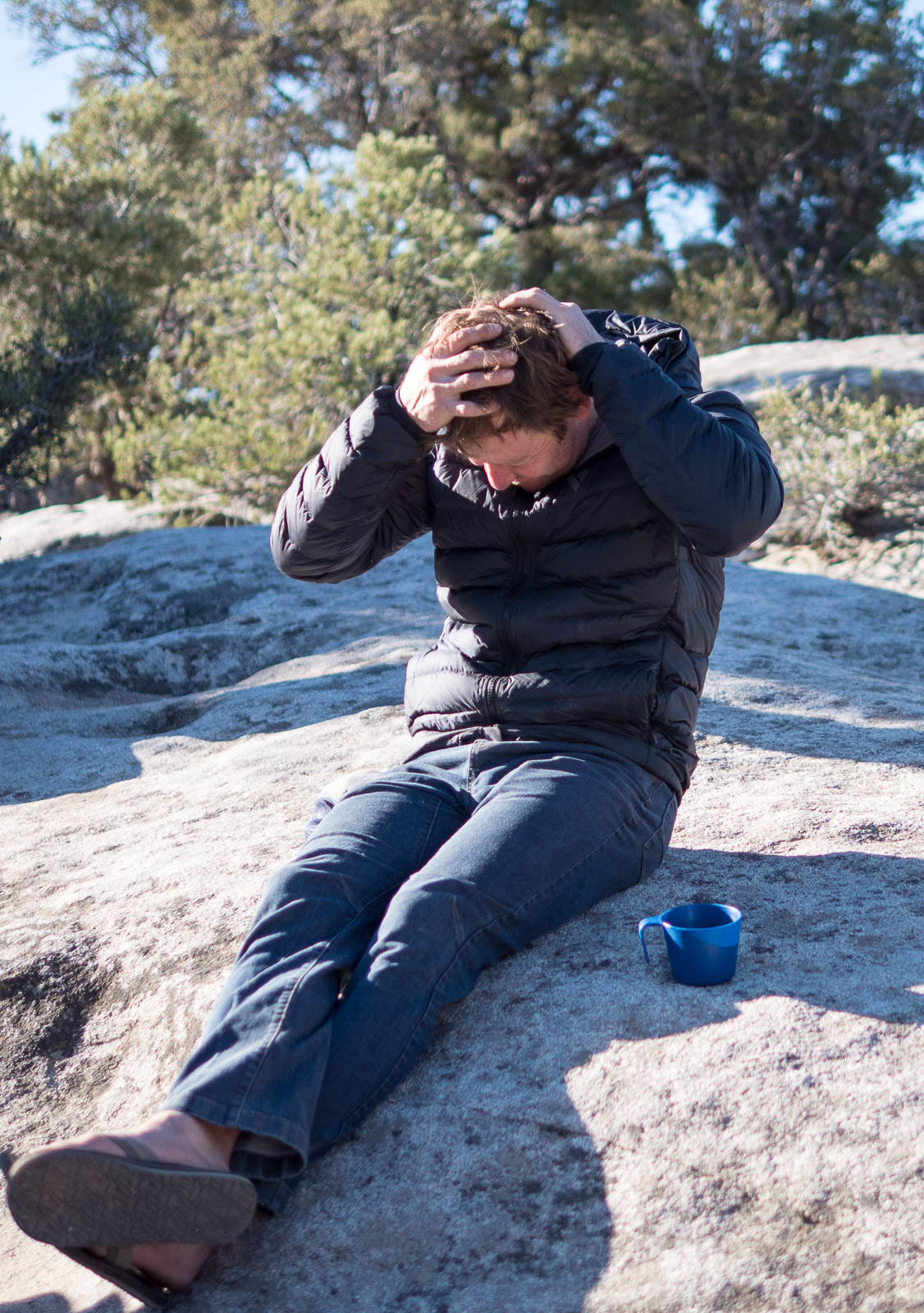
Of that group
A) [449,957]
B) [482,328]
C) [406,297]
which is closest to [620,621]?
[482,328]

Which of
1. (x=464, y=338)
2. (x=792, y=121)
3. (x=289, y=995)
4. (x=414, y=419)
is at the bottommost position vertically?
(x=289, y=995)

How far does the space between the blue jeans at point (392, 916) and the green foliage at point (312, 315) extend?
7.75 m

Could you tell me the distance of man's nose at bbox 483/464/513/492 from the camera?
2.13 metres

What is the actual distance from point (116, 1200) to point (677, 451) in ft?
4.81

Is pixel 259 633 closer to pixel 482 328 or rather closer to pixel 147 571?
pixel 147 571

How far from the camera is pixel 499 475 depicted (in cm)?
214

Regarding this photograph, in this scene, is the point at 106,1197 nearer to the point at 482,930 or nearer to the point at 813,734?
the point at 482,930

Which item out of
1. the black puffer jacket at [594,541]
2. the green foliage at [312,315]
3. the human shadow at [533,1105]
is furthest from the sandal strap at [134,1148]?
the green foliage at [312,315]

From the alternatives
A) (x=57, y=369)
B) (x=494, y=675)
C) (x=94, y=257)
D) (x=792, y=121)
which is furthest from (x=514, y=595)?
(x=792, y=121)

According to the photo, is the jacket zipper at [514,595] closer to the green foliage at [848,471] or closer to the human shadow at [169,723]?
the human shadow at [169,723]

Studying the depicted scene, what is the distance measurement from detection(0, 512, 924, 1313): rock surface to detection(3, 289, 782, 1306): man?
0.35ft

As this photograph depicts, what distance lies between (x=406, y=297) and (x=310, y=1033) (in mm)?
9621

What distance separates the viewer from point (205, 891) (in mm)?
2398

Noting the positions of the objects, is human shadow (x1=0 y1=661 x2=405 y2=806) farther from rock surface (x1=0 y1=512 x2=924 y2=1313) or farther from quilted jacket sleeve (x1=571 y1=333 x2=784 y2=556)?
quilted jacket sleeve (x1=571 y1=333 x2=784 y2=556)
